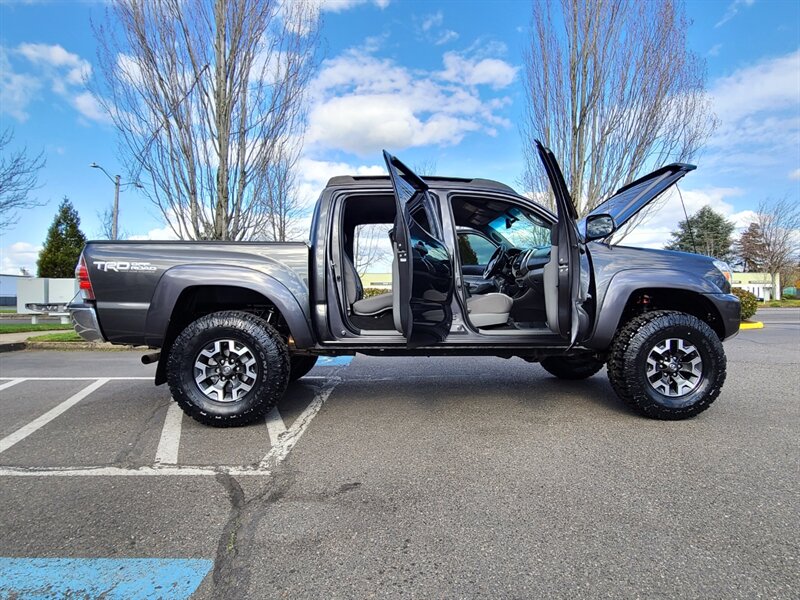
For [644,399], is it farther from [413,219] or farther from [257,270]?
[257,270]

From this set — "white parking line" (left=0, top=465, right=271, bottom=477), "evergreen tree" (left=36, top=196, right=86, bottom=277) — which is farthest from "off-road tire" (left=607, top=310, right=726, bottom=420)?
"evergreen tree" (left=36, top=196, right=86, bottom=277)

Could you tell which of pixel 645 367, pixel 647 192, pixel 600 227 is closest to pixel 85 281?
pixel 600 227

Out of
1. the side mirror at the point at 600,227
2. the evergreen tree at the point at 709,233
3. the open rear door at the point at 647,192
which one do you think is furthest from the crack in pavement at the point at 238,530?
the evergreen tree at the point at 709,233

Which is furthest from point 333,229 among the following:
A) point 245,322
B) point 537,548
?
point 537,548

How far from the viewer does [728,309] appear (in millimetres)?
3939

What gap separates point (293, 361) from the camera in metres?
5.05

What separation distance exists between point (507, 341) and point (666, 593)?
2260 mm

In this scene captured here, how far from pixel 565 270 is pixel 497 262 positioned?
1490mm

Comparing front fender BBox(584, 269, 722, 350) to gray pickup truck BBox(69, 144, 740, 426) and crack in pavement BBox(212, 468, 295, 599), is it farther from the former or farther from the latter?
crack in pavement BBox(212, 468, 295, 599)

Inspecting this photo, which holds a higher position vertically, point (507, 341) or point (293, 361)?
point (507, 341)

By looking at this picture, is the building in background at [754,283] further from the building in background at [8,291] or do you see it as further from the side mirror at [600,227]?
the building in background at [8,291]

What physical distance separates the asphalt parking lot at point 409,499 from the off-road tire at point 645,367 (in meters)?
0.15

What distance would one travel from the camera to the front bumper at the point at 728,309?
3.92m

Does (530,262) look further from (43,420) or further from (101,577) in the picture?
(43,420)
